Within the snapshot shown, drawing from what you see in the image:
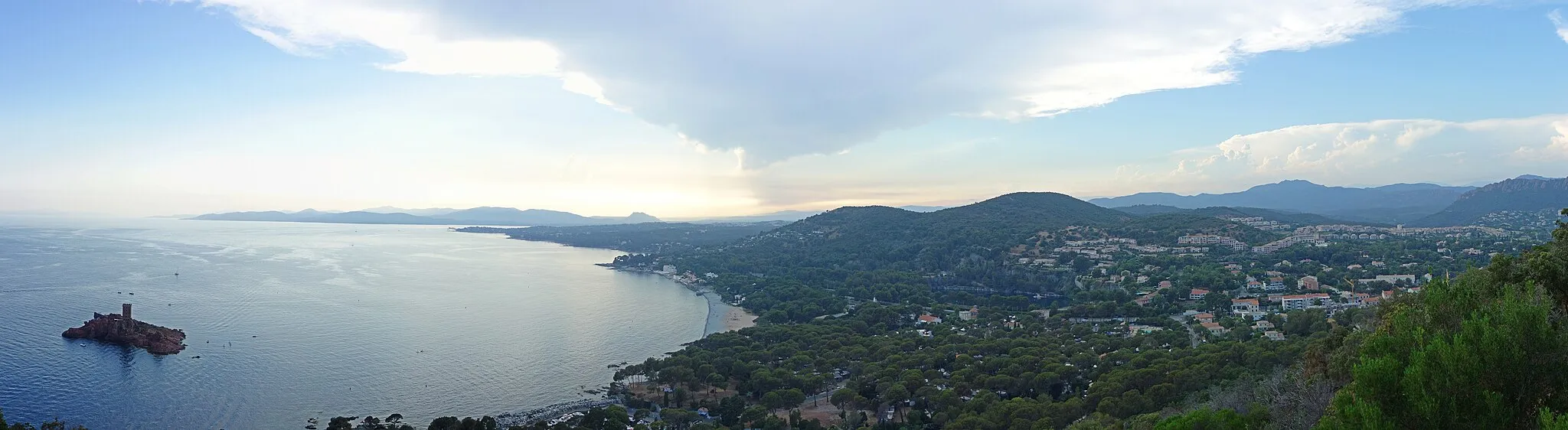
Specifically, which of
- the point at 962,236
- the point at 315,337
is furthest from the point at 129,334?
the point at 962,236

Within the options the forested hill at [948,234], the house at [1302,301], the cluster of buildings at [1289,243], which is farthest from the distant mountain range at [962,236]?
the house at [1302,301]

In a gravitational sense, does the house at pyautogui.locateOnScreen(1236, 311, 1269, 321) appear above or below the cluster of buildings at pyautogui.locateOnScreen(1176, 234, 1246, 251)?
below

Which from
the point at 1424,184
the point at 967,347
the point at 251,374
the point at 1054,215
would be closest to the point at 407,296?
the point at 251,374

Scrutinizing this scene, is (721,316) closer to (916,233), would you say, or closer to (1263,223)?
(916,233)

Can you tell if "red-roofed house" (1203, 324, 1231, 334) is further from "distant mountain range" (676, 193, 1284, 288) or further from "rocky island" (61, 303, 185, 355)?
"rocky island" (61, 303, 185, 355)

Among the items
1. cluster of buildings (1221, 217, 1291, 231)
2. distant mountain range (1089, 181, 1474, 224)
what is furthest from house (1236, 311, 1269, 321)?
distant mountain range (1089, 181, 1474, 224)

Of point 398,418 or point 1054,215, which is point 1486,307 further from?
point 1054,215

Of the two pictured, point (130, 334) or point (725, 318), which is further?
point (725, 318)
